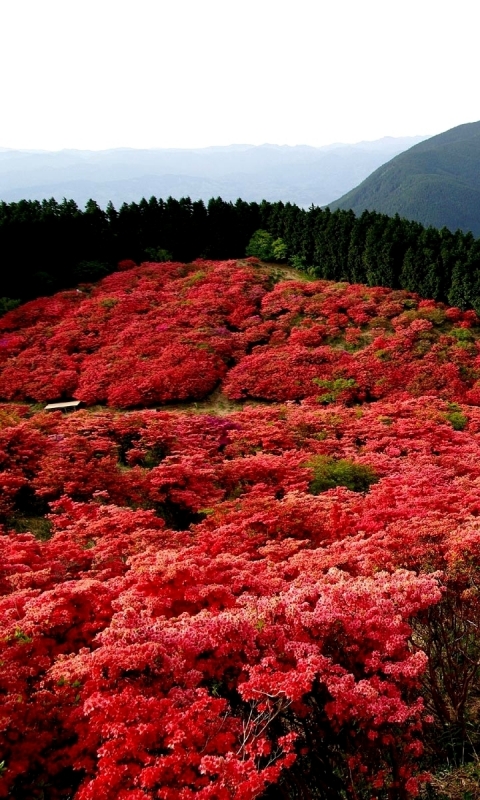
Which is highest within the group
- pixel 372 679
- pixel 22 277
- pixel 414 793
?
pixel 22 277

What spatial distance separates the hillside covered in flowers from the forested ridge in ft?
24.9

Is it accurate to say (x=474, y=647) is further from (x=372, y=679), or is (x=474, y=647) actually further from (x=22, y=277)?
(x=22, y=277)

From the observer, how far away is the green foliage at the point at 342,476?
1198 centimetres

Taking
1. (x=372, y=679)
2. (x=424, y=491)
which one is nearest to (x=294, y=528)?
(x=424, y=491)

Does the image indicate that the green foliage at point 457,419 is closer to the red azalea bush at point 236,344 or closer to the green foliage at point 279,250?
the red azalea bush at point 236,344

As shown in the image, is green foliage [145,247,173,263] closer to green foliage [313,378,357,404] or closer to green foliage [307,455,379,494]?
green foliage [313,378,357,404]

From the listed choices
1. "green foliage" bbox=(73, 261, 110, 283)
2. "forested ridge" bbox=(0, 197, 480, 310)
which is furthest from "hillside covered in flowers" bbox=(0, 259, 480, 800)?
"green foliage" bbox=(73, 261, 110, 283)

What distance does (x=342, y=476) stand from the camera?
1217cm

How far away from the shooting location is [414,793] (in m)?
4.35

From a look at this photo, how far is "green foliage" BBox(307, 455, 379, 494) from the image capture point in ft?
39.3

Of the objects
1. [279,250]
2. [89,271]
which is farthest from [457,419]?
[89,271]

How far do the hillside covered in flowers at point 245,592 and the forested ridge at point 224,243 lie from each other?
7603 millimetres

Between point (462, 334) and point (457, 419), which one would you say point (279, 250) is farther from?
point (457, 419)

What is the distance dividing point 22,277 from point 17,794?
29.7m
